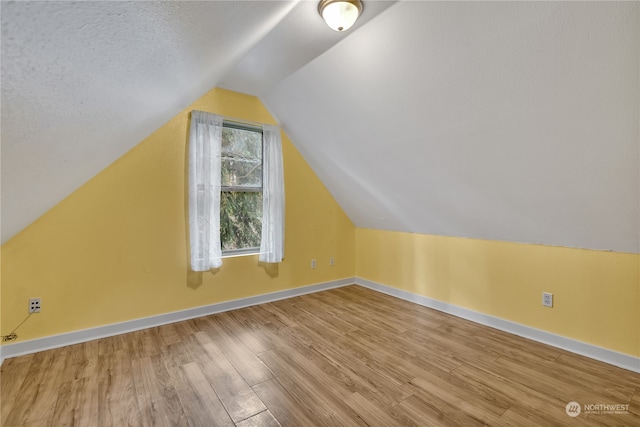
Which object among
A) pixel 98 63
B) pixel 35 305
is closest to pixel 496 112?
pixel 98 63

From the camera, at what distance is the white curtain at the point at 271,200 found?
10.8ft

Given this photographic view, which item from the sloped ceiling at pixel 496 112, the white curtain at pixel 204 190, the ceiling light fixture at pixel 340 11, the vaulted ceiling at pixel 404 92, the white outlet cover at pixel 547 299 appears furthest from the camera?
the white curtain at pixel 204 190

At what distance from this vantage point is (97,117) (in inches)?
53.0

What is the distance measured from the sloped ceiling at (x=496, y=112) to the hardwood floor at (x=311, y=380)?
1.03m

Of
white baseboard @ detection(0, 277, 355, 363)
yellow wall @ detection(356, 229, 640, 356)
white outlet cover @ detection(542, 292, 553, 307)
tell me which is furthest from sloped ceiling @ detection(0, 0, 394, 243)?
white outlet cover @ detection(542, 292, 553, 307)

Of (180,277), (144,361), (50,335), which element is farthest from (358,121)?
(50,335)

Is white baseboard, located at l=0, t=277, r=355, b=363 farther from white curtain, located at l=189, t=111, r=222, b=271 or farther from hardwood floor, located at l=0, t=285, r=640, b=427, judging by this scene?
white curtain, located at l=189, t=111, r=222, b=271

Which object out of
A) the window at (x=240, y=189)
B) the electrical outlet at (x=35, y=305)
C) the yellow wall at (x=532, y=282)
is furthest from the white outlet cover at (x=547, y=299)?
the electrical outlet at (x=35, y=305)

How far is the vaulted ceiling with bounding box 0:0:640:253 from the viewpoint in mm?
875

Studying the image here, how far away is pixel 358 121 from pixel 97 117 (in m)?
1.83

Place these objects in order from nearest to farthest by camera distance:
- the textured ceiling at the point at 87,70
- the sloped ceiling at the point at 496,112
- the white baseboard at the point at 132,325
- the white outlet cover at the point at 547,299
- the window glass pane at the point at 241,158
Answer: the textured ceiling at the point at 87,70, the sloped ceiling at the point at 496,112, the white baseboard at the point at 132,325, the white outlet cover at the point at 547,299, the window glass pane at the point at 241,158

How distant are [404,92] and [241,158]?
194 centimetres

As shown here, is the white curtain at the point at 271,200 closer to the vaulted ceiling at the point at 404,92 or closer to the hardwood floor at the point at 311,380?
the vaulted ceiling at the point at 404,92

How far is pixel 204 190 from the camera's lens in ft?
9.30
